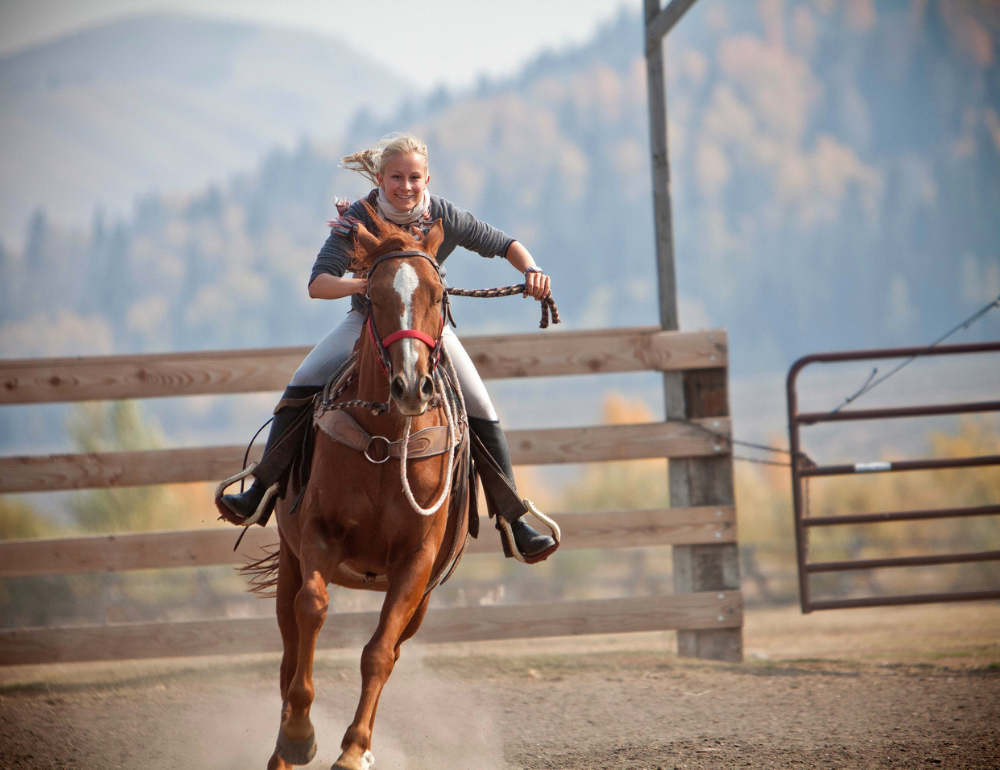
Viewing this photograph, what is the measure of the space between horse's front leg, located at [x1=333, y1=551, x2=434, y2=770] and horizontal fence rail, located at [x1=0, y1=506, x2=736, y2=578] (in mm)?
2337

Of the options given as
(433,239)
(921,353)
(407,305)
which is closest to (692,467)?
(921,353)

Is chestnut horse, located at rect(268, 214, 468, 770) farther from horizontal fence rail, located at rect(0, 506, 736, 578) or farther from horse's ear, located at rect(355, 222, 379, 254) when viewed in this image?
horizontal fence rail, located at rect(0, 506, 736, 578)

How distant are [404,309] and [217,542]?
3.58m

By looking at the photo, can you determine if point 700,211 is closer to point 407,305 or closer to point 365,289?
point 365,289

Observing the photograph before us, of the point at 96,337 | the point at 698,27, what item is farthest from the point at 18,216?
the point at 698,27

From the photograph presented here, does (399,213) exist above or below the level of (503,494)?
above

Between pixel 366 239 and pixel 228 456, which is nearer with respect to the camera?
pixel 366 239

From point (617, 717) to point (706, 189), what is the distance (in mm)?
146155

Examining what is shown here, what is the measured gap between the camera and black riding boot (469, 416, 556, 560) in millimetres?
4422

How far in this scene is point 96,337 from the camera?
127 m

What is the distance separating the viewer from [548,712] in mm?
5359

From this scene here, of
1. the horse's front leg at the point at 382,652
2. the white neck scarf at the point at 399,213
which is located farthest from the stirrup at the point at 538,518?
the white neck scarf at the point at 399,213

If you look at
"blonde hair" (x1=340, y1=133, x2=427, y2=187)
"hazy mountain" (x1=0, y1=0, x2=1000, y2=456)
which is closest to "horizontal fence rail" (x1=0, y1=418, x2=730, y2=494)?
"blonde hair" (x1=340, y1=133, x2=427, y2=187)

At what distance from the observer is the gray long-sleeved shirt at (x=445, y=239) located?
153 inches
